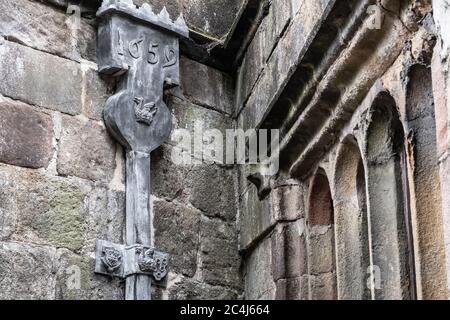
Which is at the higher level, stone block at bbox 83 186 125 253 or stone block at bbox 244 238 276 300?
stone block at bbox 83 186 125 253

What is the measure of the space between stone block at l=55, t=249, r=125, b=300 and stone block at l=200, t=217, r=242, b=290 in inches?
22.9

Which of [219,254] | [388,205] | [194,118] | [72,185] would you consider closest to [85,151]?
[72,185]

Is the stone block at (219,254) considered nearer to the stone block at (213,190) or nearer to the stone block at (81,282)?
the stone block at (213,190)

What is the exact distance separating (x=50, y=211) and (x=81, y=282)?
1.09ft

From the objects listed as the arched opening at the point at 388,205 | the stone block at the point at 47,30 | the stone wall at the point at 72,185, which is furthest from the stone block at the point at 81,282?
the arched opening at the point at 388,205

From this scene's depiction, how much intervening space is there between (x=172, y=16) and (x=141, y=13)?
0.37 m

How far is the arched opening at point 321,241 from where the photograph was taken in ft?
16.6

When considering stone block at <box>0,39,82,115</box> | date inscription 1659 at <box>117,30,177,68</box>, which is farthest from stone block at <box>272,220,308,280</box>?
stone block at <box>0,39,82,115</box>

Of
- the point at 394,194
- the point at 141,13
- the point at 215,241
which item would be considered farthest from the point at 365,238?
the point at 141,13

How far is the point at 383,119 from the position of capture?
4.50 metres

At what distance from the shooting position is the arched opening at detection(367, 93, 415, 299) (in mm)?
4273

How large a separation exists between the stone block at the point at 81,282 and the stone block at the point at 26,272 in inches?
1.6

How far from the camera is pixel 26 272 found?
4844 millimetres

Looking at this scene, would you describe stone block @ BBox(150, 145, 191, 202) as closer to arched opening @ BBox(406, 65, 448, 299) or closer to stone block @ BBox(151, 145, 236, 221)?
stone block @ BBox(151, 145, 236, 221)
